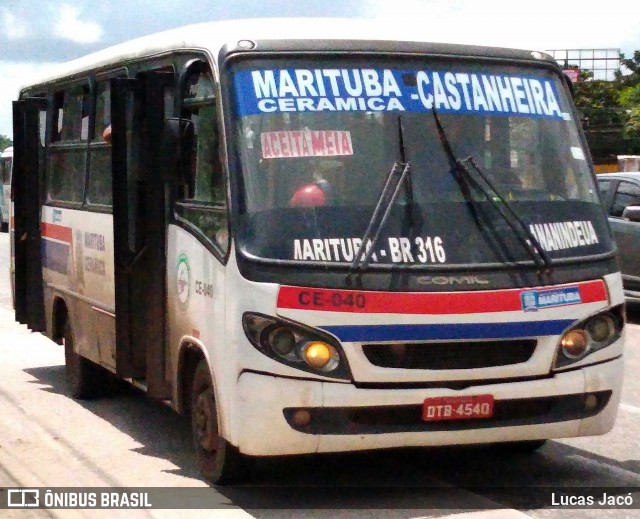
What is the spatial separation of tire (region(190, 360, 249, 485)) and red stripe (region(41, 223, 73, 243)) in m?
3.07

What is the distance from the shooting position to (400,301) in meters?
6.38

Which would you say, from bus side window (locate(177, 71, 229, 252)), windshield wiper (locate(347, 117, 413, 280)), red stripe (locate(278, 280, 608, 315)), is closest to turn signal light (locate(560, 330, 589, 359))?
red stripe (locate(278, 280, 608, 315))

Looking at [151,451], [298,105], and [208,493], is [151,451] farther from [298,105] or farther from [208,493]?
[298,105]

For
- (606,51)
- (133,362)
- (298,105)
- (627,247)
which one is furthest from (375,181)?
(606,51)

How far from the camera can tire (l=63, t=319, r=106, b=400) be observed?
396 inches

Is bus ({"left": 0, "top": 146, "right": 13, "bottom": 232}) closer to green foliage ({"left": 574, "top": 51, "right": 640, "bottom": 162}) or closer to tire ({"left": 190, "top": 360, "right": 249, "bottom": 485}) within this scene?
green foliage ({"left": 574, "top": 51, "right": 640, "bottom": 162})

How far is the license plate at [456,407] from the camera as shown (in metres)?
6.45

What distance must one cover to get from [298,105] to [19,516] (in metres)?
2.47

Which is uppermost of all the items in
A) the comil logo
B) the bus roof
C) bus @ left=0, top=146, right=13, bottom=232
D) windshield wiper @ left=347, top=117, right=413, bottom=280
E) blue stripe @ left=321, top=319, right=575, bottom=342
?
the bus roof

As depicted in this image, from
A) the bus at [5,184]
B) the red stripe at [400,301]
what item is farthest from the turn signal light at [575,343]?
the bus at [5,184]

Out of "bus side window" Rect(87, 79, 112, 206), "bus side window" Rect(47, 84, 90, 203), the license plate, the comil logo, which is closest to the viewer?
the license plate

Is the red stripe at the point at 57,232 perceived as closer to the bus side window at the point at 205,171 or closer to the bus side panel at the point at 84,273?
the bus side panel at the point at 84,273

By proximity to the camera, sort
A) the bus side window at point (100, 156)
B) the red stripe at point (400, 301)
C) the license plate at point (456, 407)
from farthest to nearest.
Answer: the bus side window at point (100, 156), the license plate at point (456, 407), the red stripe at point (400, 301)

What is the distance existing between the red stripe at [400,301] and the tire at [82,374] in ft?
13.3
